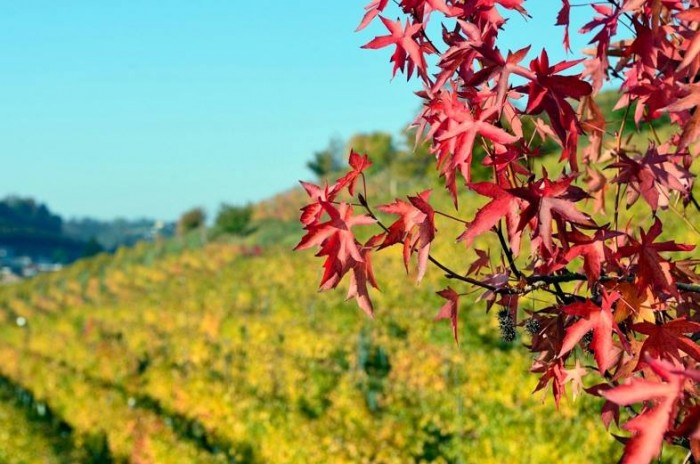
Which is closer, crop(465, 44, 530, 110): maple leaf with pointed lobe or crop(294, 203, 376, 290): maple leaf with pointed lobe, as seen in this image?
crop(465, 44, 530, 110): maple leaf with pointed lobe

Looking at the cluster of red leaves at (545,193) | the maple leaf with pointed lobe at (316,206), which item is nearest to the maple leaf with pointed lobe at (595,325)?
the cluster of red leaves at (545,193)

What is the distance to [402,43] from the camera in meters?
1.54

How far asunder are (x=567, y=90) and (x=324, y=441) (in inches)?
246

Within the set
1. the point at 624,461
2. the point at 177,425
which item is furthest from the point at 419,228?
the point at 177,425

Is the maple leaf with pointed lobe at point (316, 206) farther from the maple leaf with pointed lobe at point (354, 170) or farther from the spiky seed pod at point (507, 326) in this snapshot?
the spiky seed pod at point (507, 326)

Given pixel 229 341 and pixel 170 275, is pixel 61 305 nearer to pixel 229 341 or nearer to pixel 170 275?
pixel 170 275

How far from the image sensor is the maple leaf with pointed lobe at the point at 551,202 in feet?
4.14

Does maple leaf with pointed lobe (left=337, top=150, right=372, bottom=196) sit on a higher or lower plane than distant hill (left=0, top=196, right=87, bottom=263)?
lower

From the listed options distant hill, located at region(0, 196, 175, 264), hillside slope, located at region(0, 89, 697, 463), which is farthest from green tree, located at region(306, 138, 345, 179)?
distant hill, located at region(0, 196, 175, 264)

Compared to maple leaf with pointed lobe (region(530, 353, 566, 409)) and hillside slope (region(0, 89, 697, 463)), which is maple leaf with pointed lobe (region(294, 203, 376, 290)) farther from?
hillside slope (region(0, 89, 697, 463))

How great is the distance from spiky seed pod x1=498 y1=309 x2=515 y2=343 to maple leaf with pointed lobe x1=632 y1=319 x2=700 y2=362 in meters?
0.33

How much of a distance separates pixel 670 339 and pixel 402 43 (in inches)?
29.2

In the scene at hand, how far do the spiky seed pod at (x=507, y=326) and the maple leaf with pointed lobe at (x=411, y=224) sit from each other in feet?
1.01

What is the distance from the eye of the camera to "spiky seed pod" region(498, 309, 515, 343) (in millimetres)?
1679
